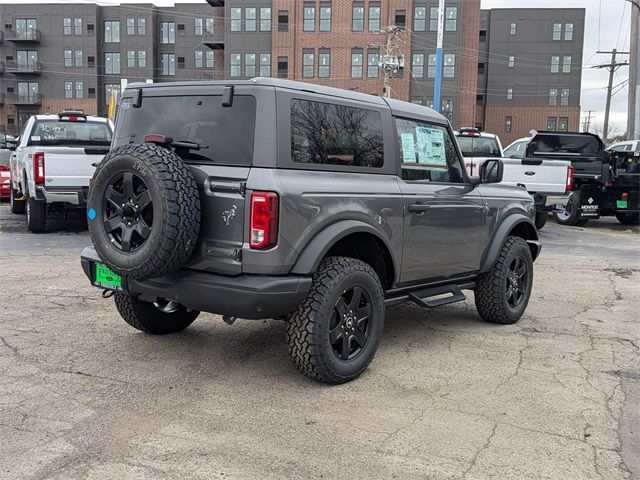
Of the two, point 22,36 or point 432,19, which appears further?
point 22,36

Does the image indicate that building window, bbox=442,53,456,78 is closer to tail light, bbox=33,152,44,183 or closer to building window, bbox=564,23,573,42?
building window, bbox=564,23,573,42

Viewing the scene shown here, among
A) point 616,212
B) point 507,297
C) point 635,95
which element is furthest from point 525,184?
point 635,95

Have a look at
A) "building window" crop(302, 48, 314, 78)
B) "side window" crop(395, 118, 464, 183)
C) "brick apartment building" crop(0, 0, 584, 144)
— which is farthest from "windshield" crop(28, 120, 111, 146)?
"building window" crop(302, 48, 314, 78)

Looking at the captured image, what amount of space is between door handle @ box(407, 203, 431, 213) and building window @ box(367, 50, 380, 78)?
4693 centimetres

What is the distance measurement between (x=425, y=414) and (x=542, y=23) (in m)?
63.5

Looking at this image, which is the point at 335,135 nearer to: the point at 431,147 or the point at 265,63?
the point at 431,147

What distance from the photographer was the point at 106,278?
4.59m

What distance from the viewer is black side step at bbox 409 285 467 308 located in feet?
17.1

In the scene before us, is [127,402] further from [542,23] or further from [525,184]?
[542,23]

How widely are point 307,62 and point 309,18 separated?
11.1 feet

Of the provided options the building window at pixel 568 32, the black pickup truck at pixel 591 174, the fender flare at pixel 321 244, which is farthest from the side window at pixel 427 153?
the building window at pixel 568 32

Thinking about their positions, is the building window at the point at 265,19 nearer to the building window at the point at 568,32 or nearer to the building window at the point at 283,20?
the building window at the point at 283,20

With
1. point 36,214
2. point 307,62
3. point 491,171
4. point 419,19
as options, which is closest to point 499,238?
point 491,171

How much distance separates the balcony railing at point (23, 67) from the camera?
6356cm
